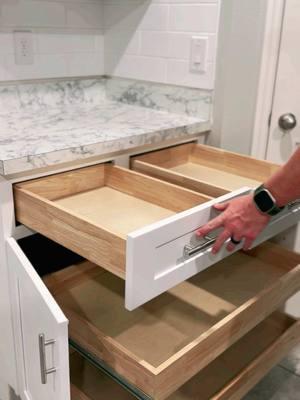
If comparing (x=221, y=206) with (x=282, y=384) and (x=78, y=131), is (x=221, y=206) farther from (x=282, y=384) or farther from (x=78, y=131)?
(x=282, y=384)

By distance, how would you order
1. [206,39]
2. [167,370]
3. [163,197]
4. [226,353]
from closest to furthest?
[167,370], [163,197], [226,353], [206,39]

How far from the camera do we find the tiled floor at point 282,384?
169 cm

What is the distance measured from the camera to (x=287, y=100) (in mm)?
1637

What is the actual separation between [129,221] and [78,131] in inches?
16.7

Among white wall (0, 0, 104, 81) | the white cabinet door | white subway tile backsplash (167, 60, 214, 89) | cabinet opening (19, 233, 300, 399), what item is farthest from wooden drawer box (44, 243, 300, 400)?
white wall (0, 0, 104, 81)

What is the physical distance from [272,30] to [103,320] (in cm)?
109

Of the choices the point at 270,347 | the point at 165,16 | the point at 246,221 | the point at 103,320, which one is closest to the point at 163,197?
the point at 246,221

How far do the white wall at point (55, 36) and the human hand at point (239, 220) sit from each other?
1078mm

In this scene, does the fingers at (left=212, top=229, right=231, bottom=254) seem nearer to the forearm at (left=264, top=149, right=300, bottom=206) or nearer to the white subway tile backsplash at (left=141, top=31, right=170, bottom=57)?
the forearm at (left=264, top=149, right=300, bottom=206)

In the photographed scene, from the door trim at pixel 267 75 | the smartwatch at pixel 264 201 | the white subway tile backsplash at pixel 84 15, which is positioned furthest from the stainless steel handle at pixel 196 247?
the white subway tile backsplash at pixel 84 15

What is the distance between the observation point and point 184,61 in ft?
5.82

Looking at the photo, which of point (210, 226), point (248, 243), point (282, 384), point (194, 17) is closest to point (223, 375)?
point (282, 384)

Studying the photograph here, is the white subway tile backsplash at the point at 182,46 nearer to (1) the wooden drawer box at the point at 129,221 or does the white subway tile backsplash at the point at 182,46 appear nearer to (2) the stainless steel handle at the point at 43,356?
(1) the wooden drawer box at the point at 129,221

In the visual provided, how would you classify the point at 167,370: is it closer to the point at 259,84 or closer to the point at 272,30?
the point at 259,84
